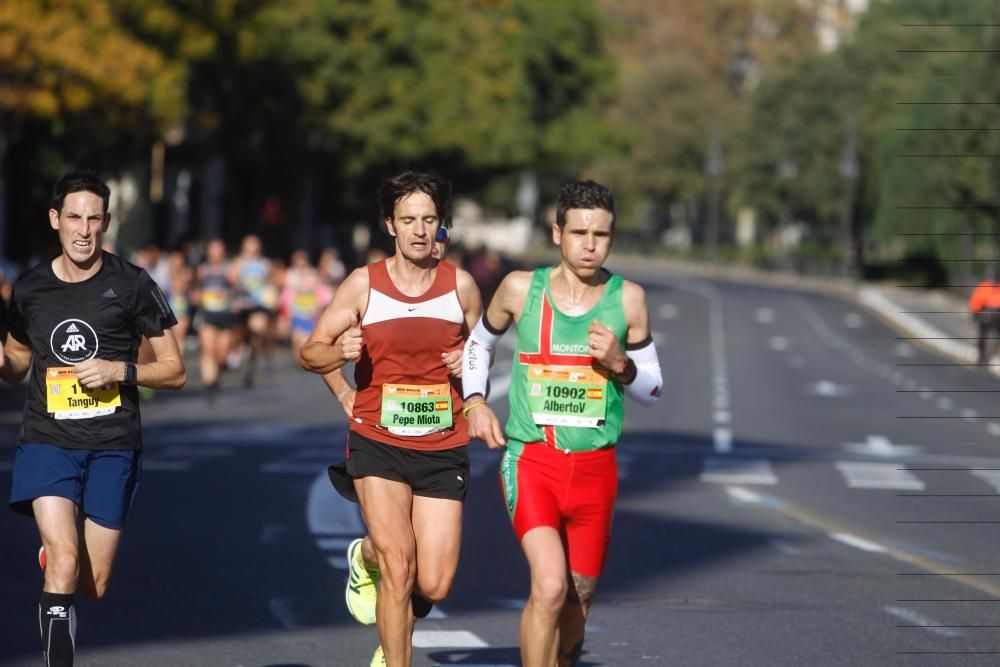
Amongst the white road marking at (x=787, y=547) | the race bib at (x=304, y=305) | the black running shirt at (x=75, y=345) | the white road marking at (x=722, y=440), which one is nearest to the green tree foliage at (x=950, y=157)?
the race bib at (x=304, y=305)

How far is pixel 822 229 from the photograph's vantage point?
96438mm

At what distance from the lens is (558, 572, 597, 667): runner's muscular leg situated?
23.1ft

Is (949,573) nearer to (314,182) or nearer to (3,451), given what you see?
(3,451)

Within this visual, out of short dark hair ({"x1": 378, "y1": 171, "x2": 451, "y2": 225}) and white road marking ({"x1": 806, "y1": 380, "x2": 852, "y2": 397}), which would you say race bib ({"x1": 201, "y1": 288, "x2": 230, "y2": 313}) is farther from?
short dark hair ({"x1": 378, "y1": 171, "x2": 451, "y2": 225})

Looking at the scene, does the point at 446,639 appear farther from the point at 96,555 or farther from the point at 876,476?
the point at 876,476

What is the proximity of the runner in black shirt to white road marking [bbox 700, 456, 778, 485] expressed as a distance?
384 inches

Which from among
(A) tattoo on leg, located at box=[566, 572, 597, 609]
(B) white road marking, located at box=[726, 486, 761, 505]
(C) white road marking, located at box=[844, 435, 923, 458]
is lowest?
(C) white road marking, located at box=[844, 435, 923, 458]

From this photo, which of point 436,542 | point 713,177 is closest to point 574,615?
point 436,542

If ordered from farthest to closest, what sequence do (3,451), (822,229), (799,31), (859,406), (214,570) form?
(799,31)
(822,229)
(859,406)
(3,451)
(214,570)

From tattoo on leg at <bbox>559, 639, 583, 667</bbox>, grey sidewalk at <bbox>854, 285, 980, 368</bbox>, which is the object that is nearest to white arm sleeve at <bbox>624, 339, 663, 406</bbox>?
tattoo on leg at <bbox>559, 639, 583, 667</bbox>

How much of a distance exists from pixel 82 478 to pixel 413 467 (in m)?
1.18

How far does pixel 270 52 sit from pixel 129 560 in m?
33.8

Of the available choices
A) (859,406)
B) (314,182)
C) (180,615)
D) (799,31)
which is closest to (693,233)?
(799,31)

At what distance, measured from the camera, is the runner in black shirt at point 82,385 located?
697 centimetres
